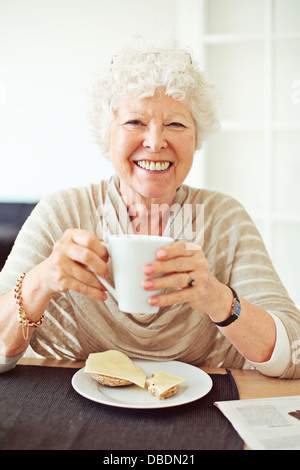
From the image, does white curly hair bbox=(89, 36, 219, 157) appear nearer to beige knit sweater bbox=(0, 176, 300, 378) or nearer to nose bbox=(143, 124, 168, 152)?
nose bbox=(143, 124, 168, 152)

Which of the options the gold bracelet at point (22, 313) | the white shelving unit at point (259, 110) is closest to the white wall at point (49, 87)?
the white shelving unit at point (259, 110)

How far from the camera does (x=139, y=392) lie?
855 mm

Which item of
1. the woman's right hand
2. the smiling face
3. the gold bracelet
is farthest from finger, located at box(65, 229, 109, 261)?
the smiling face

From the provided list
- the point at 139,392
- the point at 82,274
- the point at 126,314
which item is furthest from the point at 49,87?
the point at 139,392

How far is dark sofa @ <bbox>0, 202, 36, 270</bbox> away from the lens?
1.72 m

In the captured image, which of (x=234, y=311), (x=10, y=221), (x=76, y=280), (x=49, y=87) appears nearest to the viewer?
(x=76, y=280)

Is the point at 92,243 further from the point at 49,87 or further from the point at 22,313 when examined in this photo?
the point at 49,87

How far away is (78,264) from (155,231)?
538mm

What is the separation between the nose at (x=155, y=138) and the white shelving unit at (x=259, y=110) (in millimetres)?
1247

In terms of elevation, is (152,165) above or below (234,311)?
above

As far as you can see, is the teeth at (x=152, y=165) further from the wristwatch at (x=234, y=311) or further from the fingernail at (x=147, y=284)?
the fingernail at (x=147, y=284)

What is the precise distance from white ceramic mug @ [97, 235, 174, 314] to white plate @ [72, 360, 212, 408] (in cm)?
17

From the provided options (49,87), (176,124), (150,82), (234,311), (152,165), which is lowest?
(234,311)

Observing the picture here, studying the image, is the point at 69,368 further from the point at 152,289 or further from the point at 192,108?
the point at 192,108
